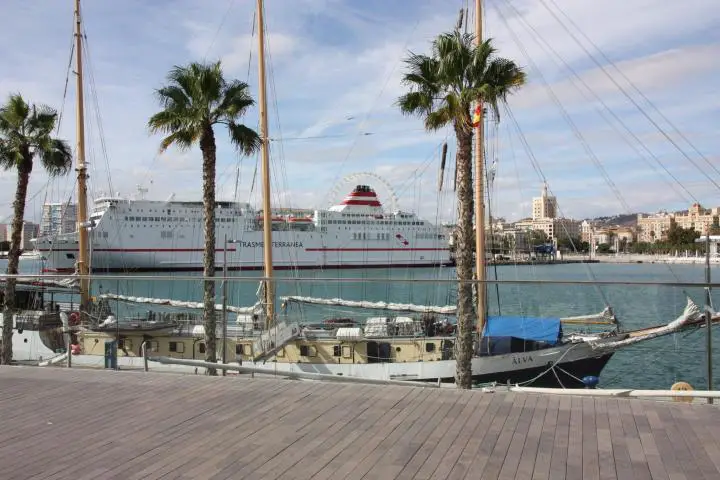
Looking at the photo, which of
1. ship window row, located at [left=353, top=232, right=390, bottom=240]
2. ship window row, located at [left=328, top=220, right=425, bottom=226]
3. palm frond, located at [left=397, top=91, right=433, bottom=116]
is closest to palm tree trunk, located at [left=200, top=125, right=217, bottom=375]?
palm frond, located at [left=397, top=91, right=433, bottom=116]

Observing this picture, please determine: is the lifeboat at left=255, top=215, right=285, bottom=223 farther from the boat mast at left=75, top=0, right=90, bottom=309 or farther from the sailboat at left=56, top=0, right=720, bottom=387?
the sailboat at left=56, top=0, right=720, bottom=387

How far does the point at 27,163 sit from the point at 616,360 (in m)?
21.7

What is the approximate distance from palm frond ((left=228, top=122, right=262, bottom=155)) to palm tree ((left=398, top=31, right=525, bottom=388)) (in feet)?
18.8

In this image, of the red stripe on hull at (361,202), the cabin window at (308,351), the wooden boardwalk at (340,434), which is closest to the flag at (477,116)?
the wooden boardwalk at (340,434)

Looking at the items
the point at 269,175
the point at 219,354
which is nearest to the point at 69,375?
the point at 219,354

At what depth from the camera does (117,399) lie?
19.8ft

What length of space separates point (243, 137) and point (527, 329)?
10000mm

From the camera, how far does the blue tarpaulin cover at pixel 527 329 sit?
17.3 m

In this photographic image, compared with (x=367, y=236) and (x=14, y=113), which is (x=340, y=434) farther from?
(x=367, y=236)

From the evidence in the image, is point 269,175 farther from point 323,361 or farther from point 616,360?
point 616,360

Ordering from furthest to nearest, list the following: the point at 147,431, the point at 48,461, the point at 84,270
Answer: the point at 84,270 → the point at 147,431 → the point at 48,461

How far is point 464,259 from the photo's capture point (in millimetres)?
11602

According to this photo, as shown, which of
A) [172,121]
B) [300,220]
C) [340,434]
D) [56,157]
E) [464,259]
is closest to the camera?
[340,434]

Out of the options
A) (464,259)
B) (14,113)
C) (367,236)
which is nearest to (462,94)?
(464,259)
